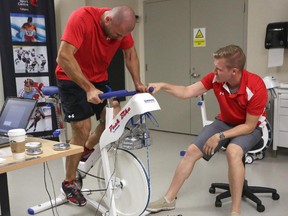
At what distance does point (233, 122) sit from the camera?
2566mm

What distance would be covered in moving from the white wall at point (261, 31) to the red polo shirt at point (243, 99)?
6.49 ft

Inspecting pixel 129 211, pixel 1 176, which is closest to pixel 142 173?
pixel 129 211

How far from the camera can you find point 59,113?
2.62m

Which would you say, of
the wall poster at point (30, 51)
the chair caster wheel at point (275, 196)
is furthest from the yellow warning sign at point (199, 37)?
the chair caster wheel at point (275, 196)

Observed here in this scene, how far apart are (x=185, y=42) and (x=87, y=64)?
299 centimetres

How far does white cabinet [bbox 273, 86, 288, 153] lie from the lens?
3736 mm

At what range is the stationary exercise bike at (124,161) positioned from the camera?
6.45 feet

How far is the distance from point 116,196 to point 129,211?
0.14 metres

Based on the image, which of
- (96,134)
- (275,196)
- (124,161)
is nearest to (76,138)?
(96,134)

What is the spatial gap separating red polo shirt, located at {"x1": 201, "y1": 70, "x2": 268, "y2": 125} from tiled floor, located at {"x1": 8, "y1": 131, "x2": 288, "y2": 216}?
0.73 meters

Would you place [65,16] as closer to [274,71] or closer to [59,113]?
[59,113]

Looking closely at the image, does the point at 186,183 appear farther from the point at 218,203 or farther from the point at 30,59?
the point at 30,59

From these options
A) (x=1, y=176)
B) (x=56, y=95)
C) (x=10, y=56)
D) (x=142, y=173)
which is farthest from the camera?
(x=10, y=56)

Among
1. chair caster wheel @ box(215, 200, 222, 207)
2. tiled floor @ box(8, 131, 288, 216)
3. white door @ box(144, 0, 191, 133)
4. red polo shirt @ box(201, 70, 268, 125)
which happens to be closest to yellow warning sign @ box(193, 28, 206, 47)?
white door @ box(144, 0, 191, 133)
